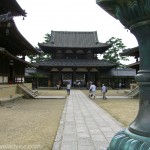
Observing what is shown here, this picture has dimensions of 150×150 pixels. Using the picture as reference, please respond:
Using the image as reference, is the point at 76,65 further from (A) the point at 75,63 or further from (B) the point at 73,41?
(B) the point at 73,41

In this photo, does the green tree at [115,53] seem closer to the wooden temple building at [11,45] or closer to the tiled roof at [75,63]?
the tiled roof at [75,63]

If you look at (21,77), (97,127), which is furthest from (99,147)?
(21,77)

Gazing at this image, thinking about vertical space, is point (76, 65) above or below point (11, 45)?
below

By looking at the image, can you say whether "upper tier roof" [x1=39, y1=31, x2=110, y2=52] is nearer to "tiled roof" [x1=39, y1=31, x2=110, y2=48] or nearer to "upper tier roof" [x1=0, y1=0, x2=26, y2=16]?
"tiled roof" [x1=39, y1=31, x2=110, y2=48]

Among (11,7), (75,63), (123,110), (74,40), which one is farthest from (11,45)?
(74,40)

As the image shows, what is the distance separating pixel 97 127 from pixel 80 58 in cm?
4275

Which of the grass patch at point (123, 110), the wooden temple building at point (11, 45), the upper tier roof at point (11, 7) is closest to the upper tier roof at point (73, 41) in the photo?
the wooden temple building at point (11, 45)

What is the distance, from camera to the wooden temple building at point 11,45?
70.2 ft

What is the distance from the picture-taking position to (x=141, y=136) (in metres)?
2.10

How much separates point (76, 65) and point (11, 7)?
2634 centimetres

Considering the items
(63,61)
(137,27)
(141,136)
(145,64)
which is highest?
(63,61)

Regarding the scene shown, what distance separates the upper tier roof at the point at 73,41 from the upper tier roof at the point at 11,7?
2563cm

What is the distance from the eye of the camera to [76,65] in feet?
159

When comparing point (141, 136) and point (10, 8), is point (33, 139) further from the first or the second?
point (10, 8)
